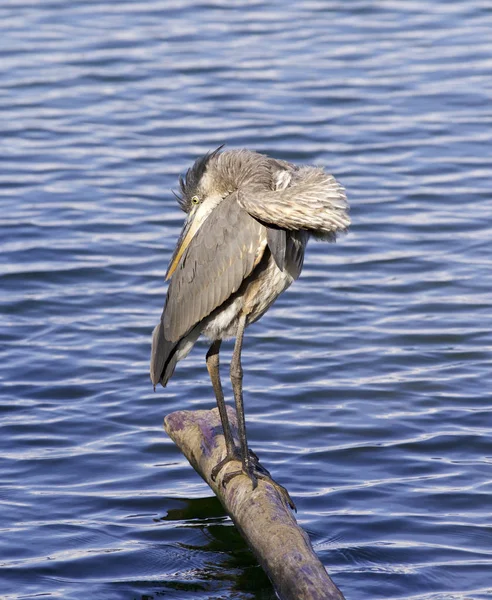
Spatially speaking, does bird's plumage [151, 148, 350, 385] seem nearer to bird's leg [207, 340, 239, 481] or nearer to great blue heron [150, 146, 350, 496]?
great blue heron [150, 146, 350, 496]

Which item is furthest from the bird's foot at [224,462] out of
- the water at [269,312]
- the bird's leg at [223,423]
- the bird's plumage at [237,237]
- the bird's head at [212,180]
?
the bird's head at [212,180]

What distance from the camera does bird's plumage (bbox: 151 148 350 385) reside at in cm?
585

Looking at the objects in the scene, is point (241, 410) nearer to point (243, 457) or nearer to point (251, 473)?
point (243, 457)

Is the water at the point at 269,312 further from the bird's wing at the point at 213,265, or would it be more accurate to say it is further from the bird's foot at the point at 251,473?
the bird's wing at the point at 213,265

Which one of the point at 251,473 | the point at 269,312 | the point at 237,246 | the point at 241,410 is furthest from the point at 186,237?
the point at 269,312

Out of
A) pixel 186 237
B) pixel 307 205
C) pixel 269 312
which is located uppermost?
pixel 269 312

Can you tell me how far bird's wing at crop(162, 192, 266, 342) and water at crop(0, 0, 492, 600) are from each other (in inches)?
47.2

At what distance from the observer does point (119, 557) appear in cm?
639

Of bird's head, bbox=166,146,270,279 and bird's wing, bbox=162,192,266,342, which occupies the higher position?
bird's head, bbox=166,146,270,279

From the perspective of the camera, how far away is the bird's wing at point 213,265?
20.5ft

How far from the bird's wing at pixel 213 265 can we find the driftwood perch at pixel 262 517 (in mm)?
538

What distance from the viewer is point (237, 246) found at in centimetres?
630

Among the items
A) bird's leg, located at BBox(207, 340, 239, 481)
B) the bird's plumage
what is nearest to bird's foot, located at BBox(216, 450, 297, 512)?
bird's leg, located at BBox(207, 340, 239, 481)

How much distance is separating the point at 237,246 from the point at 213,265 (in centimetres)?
23
